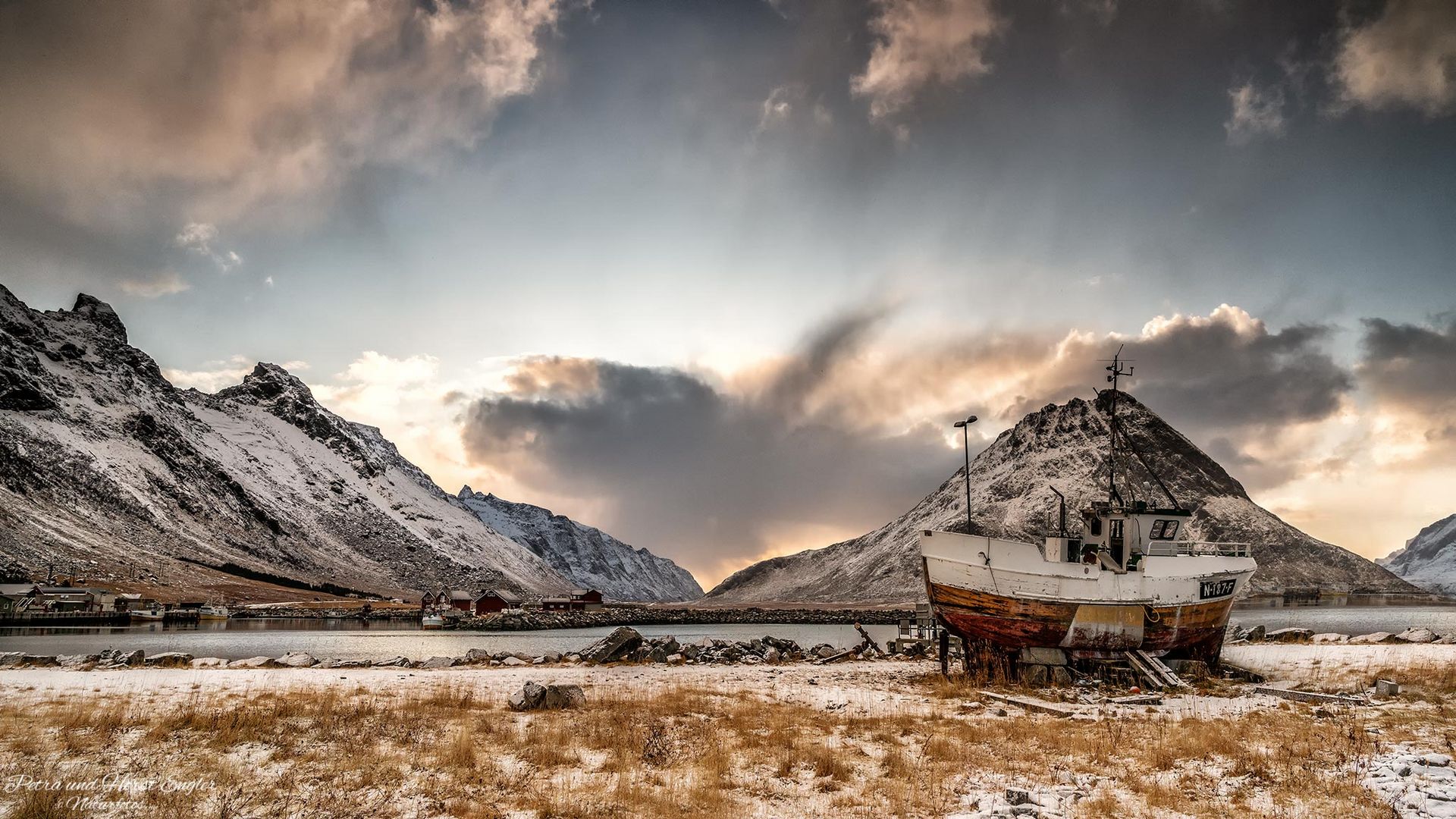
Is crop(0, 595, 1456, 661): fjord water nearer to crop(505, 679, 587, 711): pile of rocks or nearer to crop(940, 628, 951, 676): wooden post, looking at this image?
crop(505, 679, 587, 711): pile of rocks

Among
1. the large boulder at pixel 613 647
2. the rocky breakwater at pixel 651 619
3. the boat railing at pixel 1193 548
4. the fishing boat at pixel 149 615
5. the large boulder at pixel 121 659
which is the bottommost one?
the rocky breakwater at pixel 651 619

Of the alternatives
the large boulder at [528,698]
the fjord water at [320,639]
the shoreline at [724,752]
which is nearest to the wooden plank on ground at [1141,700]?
the shoreline at [724,752]

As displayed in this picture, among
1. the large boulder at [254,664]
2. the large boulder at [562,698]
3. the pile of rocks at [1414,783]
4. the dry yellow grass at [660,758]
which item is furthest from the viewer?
the large boulder at [254,664]

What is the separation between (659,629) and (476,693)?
99.2 meters

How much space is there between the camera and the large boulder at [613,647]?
35.2m

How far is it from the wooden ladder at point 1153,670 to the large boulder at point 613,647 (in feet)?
66.2

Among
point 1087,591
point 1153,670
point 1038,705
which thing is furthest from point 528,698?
point 1153,670

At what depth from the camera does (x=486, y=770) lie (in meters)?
13.1

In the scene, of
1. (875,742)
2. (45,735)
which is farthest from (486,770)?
(45,735)

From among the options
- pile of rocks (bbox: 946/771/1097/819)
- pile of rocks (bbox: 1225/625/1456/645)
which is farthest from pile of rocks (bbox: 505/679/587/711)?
pile of rocks (bbox: 1225/625/1456/645)

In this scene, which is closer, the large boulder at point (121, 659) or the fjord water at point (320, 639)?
the large boulder at point (121, 659)

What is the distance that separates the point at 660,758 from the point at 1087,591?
740 inches

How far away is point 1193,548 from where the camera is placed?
108ft

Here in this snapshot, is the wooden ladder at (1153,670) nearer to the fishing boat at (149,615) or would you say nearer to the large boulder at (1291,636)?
the large boulder at (1291,636)
